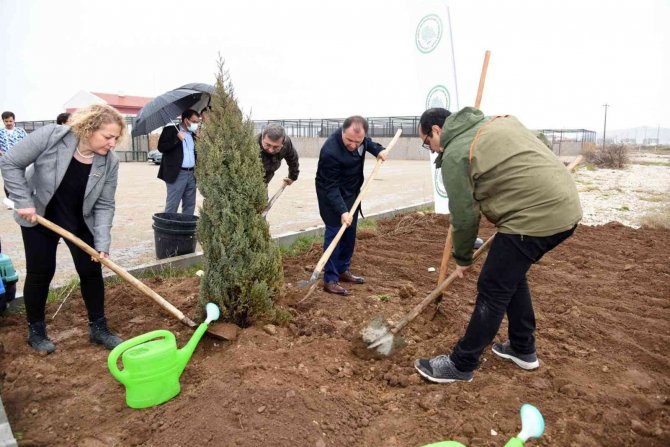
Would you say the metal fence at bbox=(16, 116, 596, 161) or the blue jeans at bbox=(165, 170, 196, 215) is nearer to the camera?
the blue jeans at bbox=(165, 170, 196, 215)

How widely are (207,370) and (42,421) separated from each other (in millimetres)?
881

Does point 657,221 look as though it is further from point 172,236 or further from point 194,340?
point 194,340

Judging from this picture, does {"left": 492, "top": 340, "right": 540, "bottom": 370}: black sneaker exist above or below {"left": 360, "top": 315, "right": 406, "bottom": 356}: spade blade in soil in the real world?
below

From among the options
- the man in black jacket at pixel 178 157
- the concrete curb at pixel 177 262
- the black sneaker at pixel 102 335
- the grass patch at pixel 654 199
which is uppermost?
the man in black jacket at pixel 178 157

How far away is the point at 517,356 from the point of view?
3.06m

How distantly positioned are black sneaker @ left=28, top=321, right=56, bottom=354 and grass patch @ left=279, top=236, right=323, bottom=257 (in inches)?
111

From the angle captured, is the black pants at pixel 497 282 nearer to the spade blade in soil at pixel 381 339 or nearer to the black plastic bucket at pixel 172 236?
the spade blade in soil at pixel 381 339

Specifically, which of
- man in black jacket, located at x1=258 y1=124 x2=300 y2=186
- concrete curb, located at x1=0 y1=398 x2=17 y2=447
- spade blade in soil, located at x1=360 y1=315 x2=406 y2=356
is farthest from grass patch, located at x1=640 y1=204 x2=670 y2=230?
concrete curb, located at x1=0 y1=398 x2=17 y2=447

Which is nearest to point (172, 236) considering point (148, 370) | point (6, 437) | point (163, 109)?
point (163, 109)

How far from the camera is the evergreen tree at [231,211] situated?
10.3 ft

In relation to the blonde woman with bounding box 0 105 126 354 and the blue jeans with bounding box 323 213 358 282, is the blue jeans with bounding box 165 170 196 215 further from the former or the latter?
the blonde woman with bounding box 0 105 126 354

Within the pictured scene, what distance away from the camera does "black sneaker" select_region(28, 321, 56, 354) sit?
10.4 feet

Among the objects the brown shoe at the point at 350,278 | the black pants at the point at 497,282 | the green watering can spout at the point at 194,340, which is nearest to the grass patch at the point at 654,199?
the brown shoe at the point at 350,278

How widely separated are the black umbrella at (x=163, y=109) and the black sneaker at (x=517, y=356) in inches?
168
